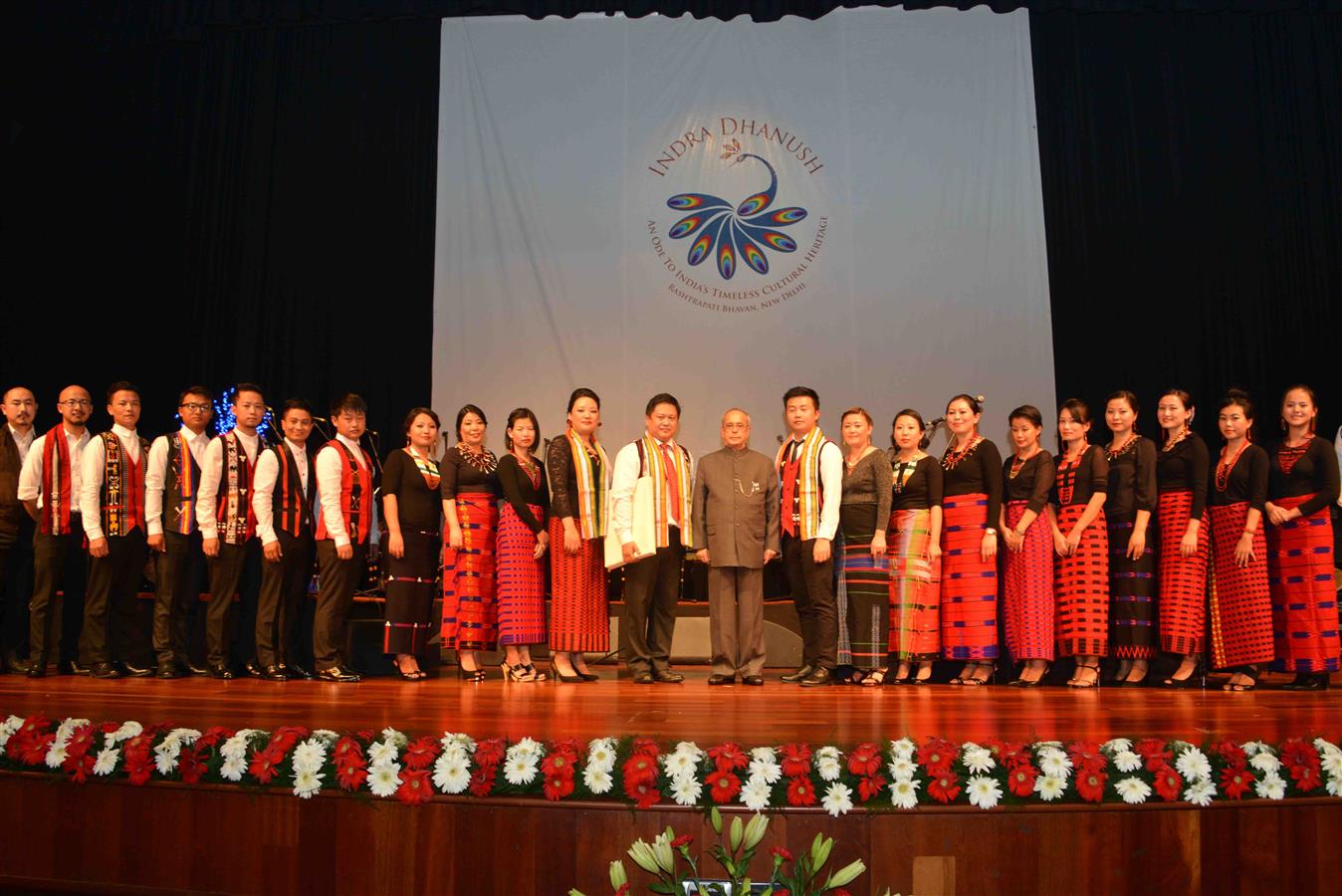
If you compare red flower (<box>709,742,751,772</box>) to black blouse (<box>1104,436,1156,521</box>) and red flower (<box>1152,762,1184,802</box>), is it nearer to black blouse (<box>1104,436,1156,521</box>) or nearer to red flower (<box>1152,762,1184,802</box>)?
red flower (<box>1152,762,1184,802</box>)

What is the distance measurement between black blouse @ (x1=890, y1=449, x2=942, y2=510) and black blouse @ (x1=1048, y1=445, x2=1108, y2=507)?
506mm

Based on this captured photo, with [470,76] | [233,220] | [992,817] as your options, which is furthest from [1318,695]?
[233,220]

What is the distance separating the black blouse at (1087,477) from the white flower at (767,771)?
2.84m

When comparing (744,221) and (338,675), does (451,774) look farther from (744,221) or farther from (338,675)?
(744,221)

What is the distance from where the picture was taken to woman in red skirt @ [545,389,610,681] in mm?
4797

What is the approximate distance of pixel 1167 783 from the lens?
2371 mm

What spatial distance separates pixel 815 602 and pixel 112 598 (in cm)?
306

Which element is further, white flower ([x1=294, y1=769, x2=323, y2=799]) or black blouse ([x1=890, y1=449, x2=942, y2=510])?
black blouse ([x1=890, y1=449, x2=942, y2=510])

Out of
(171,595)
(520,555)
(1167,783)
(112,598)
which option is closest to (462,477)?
(520,555)

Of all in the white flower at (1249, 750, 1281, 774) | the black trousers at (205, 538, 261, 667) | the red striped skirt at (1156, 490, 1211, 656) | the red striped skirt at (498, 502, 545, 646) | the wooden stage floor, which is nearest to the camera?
the white flower at (1249, 750, 1281, 774)

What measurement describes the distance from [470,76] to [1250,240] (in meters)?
5.13

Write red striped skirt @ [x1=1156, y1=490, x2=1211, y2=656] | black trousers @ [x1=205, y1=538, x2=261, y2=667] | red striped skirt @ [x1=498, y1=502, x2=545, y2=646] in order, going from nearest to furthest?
red striped skirt @ [x1=1156, y1=490, x2=1211, y2=656]
red striped skirt @ [x1=498, y1=502, x2=545, y2=646]
black trousers @ [x1=205, y1=538, x2=261, y2=667]

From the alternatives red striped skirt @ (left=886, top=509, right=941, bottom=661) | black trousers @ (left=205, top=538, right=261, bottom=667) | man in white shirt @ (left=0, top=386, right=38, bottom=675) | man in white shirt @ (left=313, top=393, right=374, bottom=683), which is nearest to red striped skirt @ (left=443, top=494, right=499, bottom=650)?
man in white shirt @ (left=313, top=393, right=374, bottom=683)

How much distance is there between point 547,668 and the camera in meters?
5.46
